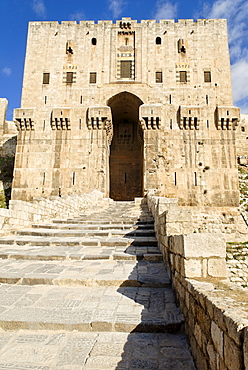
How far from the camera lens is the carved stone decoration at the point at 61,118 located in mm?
18375

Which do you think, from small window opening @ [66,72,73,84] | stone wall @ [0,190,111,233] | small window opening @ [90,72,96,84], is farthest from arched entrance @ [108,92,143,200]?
stone wall @ [0,190,111,233]

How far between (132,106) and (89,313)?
19850mm

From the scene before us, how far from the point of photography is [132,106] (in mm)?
21000

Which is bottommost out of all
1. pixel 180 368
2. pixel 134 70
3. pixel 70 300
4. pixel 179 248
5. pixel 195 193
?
pixel 180 368

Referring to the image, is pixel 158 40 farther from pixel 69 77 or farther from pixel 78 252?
pixel 78 252

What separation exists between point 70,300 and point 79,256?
5.77ft

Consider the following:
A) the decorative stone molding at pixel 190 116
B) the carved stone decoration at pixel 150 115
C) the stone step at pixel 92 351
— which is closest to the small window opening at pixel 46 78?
the carved stone decoration at pixel 150 115

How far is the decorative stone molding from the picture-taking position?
59.3 ft

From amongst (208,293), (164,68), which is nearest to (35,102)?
(164,68)

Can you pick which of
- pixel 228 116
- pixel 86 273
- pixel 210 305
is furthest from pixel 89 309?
pixel 228 116

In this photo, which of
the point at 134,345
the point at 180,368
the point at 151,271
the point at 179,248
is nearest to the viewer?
the point at 180,368

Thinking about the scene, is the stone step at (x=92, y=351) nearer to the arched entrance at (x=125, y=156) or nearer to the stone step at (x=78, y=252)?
the stone step at (x=78, y=252)

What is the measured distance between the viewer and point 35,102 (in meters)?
19.2

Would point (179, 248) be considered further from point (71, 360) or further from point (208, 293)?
point (71, 360)
